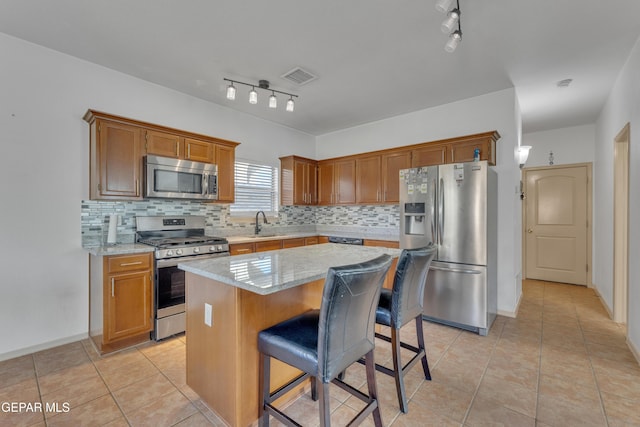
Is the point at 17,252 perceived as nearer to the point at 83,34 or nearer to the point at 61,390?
the point at 61,390

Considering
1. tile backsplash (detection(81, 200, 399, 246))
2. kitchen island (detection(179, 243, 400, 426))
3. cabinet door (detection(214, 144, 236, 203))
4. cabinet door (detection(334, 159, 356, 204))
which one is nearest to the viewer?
kitchen island (detection(179, 243, 400, 426))

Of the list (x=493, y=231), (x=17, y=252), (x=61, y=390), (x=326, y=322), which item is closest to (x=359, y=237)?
(x=493, y=231)

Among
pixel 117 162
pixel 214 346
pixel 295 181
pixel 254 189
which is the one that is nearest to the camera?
pixel 214 346

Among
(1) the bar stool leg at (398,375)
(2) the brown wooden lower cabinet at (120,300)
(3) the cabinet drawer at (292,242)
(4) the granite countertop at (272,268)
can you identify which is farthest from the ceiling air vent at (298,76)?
(1) the bar stool leg at (398,375)

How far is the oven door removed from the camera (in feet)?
9.41

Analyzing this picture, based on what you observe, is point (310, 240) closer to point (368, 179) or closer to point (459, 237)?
point (368, 179)

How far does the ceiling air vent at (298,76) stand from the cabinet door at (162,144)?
145cm

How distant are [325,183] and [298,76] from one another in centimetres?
230

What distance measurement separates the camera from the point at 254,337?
1662 mm

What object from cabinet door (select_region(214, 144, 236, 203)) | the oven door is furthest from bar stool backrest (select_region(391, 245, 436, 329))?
cabinet door (select_region(214, 144, 236, 203))

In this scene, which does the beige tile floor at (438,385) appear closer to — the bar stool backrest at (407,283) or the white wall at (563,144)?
the bar stool backrest at (407,283)

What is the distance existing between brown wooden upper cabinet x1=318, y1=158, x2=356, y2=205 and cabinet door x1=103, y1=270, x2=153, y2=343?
3.13 metres

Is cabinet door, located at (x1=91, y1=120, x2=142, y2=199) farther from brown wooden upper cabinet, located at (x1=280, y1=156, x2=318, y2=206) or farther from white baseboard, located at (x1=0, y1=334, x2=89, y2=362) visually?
brown wooden upper cabinet, located at (x1=280, y1=156, x2=318, y2=206)
